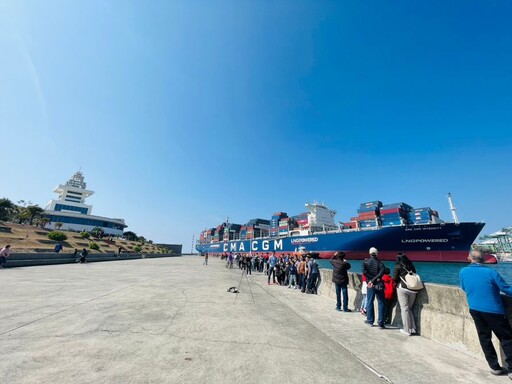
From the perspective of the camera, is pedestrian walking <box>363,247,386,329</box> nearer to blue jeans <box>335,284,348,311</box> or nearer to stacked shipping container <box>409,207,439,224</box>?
blue jeans <box>335,284,348,311</box>

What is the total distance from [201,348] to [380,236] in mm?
41585

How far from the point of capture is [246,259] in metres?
18.7

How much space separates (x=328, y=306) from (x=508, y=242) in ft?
449

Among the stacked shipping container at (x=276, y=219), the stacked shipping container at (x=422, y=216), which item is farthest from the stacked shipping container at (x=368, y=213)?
the stacked shipping container at (x=276, y=219)

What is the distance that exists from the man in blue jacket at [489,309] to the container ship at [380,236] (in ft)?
72.8

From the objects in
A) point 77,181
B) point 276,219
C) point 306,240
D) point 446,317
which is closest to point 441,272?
point 306,240

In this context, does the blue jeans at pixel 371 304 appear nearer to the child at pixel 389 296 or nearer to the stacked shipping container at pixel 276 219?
the child at pixel 389 296

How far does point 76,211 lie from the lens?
3031 inches

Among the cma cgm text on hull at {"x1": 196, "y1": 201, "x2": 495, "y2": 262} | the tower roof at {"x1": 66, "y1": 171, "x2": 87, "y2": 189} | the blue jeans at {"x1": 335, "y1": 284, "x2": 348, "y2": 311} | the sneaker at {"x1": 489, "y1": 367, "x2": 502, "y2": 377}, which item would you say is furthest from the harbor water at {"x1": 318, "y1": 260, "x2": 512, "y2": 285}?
the tower roof at {"x1": 66, "y1": 171, "x2": 87, "y2": 189}

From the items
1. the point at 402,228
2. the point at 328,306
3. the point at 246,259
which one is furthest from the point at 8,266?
the point at 402,228

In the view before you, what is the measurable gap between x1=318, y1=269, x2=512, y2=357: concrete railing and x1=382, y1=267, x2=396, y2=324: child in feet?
0.41

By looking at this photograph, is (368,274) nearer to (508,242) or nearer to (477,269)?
(477,269)

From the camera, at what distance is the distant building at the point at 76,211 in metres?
70.6

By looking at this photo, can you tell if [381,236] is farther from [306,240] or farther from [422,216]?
[422,216]
